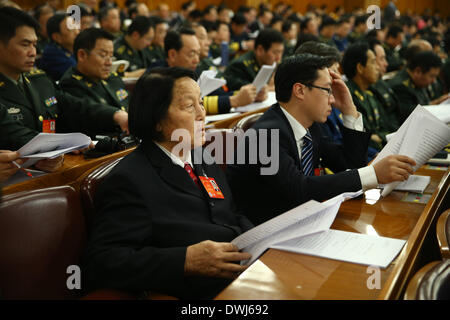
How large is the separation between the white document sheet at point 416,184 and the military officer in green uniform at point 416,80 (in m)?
2.05

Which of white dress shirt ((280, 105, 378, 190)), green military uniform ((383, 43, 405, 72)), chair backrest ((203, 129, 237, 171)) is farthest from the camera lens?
green military uniform ((383, 43, 405, 72))

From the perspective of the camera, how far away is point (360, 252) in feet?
3.82

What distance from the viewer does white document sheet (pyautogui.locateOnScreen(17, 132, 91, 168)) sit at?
1554 mm

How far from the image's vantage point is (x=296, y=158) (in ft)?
5.48

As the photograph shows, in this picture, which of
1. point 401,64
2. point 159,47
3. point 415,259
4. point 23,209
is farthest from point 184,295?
point 401,64

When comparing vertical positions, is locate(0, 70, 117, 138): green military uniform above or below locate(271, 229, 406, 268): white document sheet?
above

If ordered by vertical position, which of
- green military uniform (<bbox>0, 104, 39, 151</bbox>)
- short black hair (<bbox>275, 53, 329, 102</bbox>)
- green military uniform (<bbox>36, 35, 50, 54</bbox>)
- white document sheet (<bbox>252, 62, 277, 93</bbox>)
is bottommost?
green military uniform (<bbox>0, 104, 39, 151</bbox>)

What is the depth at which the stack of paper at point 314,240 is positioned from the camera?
1.12 meters

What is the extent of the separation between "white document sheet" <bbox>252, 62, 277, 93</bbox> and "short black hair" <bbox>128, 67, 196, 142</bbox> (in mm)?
1868

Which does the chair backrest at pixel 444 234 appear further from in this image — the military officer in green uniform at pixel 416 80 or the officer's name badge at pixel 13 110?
the military officer in green uniform at pixel 416 80

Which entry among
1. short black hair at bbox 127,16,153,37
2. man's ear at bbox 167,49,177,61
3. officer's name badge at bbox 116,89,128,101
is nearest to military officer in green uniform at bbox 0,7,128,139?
officer's name badge at bbox 116,89,128,101

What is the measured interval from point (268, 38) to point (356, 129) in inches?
90.0

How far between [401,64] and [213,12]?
14.8ft

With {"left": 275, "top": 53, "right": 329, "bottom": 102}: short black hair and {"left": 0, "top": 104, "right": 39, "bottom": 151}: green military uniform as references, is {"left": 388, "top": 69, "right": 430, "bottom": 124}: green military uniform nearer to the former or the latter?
{"left": 275, "top": 53, "right": 329, "bottom": 102}: short black hair
